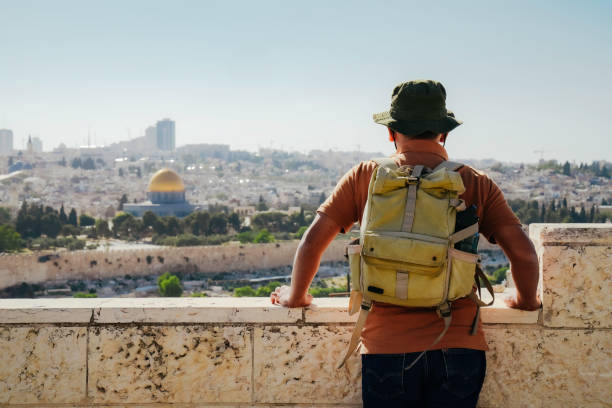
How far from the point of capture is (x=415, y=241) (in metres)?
1.57

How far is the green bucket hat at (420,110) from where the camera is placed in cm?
172

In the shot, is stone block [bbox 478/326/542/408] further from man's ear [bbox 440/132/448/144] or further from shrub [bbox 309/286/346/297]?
shrub [bbox 309/286/346/297]

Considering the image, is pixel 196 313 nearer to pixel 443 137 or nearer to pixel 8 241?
pixel 443 137

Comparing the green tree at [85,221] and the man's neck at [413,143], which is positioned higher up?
the man's neck at [413,143]

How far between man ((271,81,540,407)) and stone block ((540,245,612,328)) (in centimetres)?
20

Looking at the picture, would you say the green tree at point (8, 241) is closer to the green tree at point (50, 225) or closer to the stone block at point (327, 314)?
the green tree at point (50, 225)

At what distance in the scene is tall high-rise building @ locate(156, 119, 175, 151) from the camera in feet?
627

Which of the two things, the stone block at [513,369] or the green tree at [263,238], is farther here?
the green tree at [263,238]

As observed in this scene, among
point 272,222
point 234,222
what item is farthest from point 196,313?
point 272,222

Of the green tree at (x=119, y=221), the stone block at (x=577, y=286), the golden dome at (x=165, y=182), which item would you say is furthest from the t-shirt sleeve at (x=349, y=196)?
the golden dome at (x=165, y=182)

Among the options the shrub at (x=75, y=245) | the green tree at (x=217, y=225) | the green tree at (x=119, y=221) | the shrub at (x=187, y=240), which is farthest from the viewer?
the green tree at (x=119, y=221)

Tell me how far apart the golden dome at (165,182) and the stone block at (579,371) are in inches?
1744

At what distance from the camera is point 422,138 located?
176 cm

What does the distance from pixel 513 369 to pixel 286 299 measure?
0.71 metres
